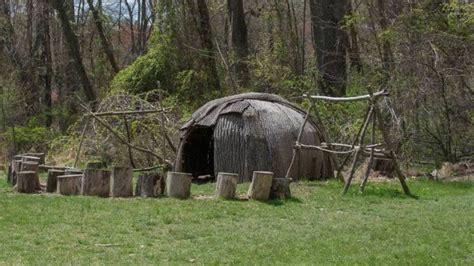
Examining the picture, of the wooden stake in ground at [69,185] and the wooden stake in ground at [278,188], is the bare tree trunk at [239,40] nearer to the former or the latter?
the wooden stake in ground at [278,188]

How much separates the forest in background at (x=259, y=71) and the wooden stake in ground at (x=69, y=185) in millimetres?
5252

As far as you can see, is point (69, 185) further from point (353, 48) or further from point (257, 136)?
point (353, 48)

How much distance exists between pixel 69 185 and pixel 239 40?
14238 mm

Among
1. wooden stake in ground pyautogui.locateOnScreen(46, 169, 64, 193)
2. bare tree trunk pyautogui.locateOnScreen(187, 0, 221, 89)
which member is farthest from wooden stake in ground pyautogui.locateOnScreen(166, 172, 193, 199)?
bare tree trunk pyautogui.locateOnScreen(187, 0, 221, 89)

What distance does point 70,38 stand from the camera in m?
31.5

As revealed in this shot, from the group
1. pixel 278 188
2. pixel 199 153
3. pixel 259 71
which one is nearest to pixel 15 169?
pixel 199 153

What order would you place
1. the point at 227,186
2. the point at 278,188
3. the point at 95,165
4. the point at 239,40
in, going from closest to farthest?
the point at 227,186 < the point at 278,188 < the point at 95,165 < the point at 239,40

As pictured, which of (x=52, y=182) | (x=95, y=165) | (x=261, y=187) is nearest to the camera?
(x=261, y=187)

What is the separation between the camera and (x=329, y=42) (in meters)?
24.0

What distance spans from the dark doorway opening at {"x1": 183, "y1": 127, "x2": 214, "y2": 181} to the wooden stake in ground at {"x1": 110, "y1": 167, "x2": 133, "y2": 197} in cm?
462

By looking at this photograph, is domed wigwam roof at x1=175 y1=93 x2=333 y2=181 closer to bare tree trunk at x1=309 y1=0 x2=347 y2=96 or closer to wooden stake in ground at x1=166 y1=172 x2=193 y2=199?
wooden stake in ground at x1=166 y1=172 x2=193 y2=199

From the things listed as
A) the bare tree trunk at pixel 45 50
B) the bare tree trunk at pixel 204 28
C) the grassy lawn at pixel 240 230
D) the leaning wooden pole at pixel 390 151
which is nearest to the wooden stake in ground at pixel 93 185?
the grassy lawn at pixel 240 230

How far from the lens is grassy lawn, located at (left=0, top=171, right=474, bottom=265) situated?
27.8 ft

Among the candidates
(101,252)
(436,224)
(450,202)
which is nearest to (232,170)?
(450,202)
